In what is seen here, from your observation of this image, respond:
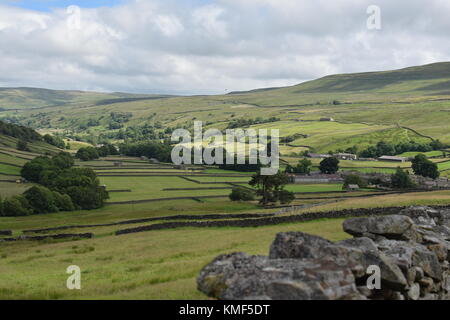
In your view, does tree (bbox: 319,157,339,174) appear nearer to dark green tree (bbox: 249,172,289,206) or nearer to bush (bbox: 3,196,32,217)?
dark green tree (bbox: 249,172,289,206)

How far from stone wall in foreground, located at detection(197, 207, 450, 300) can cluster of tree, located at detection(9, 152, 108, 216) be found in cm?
6628

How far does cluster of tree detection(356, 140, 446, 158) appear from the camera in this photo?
6860 inches

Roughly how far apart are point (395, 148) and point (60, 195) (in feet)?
452

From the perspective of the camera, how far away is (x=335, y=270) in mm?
14125

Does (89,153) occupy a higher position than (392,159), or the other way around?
(89,153)

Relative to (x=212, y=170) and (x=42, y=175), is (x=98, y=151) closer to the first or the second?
(x=212, y=170)

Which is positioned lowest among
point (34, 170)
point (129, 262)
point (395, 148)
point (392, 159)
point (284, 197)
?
point (284, 197)

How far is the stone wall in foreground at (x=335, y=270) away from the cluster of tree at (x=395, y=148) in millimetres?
165790

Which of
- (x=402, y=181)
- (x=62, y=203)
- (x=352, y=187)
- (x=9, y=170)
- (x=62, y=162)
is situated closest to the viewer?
(x=62, y=203)

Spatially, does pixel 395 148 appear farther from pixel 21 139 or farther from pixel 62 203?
pixel 21 139

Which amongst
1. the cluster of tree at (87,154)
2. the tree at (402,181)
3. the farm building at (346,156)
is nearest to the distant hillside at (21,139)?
the cluster of tree at (87,154)

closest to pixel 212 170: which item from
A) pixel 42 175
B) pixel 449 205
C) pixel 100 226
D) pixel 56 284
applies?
pixel 42 175

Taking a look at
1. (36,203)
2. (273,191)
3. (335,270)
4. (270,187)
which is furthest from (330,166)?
(335,270)

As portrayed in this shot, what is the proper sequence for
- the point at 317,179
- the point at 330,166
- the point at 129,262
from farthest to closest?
the point at 330,166
the point at 317,179
the point at 129,262
